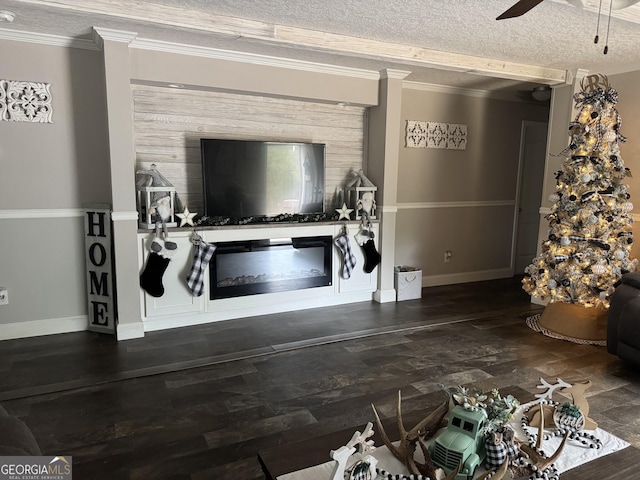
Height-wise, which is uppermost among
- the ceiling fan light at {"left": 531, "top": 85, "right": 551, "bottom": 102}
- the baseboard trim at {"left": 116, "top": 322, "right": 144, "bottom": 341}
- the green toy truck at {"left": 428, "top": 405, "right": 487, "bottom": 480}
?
the ceiling fan light at {"left": 531, "top": 85, "right": 551, "bottom": 102}

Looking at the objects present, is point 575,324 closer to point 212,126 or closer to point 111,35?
point 212,126

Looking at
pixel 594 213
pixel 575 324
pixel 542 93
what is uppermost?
pixel 542 93

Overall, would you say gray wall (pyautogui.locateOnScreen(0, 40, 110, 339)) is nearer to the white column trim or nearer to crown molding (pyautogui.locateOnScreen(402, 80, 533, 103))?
the white column trim

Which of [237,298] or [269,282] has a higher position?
[269,282]

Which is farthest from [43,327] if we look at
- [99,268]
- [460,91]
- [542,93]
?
[542,93]

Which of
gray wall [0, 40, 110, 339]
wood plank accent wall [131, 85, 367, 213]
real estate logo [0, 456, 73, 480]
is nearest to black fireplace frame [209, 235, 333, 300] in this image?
wood plank accent wall [131, 85, 367, 213]

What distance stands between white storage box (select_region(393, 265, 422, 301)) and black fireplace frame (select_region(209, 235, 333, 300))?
77 centimetres

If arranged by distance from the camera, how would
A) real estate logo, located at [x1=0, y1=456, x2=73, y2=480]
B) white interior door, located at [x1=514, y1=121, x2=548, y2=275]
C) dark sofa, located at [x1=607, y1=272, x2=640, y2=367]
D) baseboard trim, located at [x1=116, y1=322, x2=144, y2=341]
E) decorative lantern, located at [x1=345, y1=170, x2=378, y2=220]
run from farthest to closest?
white interior door, located at [x1=514, y1=121, x2=548, y2=275] < decorative lantern, located at [x1=345, y1=170, x2=378, y2=220] < baseboard trim, located at [x1=116, y1=322, x2=144, y2=341] < dark sofa, located at [x1=607, y1=272, x2=640, y2=367] < real estate logo, located at [x1=0, y1=456, x2=73, y2=480]

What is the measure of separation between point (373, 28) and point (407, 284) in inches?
101

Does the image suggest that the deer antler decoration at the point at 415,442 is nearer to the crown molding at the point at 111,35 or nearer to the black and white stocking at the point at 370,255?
the black and white stocking at the point at 370,255

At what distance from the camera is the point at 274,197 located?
437cm

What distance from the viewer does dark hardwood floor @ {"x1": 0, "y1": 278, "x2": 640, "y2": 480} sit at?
235 centimetres

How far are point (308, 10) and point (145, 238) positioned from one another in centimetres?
212

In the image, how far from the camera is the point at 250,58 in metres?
3.96
